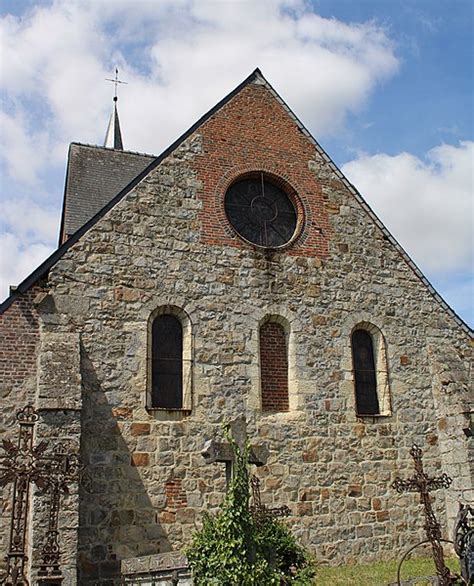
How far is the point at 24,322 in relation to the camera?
9969 mm

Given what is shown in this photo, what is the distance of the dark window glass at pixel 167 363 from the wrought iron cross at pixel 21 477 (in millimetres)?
2301

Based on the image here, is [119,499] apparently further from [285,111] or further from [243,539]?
[285,111]

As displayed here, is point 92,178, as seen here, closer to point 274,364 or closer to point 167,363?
point 167,363

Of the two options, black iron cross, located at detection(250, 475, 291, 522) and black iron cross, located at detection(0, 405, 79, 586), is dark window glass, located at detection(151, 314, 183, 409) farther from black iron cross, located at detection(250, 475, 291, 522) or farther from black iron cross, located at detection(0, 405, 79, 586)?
black iron cross, located at detection(0, 405, 79, 586)

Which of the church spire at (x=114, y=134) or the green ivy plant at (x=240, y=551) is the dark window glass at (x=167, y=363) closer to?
the green ivy plant at (x=240, y=551)

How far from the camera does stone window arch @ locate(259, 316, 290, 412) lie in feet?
37.0

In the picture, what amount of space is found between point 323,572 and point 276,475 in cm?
166

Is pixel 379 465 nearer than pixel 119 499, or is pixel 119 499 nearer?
pixel 119 499

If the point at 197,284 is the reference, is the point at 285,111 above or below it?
above

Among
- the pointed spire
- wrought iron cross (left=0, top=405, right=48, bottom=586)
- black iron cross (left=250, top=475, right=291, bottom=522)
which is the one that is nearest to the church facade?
wrought iron cross (left=0, top=405, right=48, bottom=586)

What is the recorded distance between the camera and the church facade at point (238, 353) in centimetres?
974

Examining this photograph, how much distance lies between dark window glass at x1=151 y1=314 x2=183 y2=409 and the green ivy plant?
286cm

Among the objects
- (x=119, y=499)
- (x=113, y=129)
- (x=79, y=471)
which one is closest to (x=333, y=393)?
(x=119, y=499)

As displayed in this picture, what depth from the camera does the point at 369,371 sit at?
1232 cm
